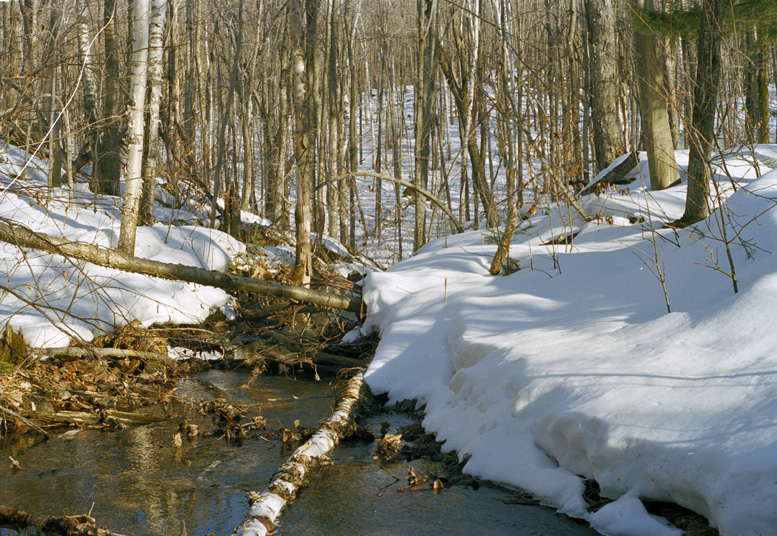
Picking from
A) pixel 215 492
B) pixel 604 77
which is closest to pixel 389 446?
pixel 215 492

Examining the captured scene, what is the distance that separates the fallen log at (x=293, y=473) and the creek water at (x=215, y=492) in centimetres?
10

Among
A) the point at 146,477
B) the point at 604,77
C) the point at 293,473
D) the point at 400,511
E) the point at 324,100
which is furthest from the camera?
the point at 324,100

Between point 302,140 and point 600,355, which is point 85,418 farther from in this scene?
point 600,355

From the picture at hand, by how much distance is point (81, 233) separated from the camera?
9.05m

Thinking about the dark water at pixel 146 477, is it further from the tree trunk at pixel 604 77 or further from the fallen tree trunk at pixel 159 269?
the tree trunk at pixel 604 77

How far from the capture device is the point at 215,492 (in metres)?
4.05

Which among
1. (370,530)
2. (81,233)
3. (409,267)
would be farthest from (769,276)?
(81,233)

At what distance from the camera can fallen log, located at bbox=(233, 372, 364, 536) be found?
130 inches

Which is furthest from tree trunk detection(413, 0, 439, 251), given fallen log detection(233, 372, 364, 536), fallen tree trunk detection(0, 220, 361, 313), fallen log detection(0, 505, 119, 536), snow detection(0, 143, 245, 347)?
fallen log detection(0, 505, 119, 536)

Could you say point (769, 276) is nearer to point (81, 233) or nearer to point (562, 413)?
point (562, 413)

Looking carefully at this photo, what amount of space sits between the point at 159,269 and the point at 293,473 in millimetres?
2803

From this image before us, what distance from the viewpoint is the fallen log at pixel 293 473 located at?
330 centimetres

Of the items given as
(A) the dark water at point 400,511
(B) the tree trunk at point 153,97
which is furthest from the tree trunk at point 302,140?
(A) the dark water at point 400,511

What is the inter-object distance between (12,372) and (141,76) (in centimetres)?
405
